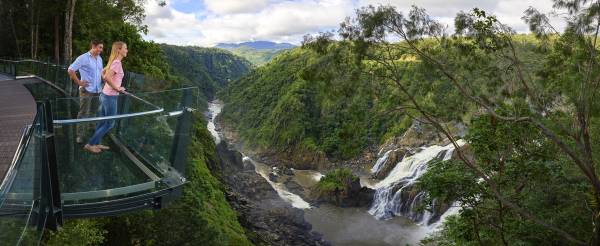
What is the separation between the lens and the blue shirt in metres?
7.92

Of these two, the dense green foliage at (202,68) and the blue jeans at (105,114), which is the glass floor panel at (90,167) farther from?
the dense green foliage at (202,68)

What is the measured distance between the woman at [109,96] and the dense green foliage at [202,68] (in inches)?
3447

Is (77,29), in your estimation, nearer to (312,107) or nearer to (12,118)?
(12,118)

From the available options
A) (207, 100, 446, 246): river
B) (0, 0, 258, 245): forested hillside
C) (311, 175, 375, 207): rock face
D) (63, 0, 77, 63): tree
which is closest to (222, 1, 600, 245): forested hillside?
(0, 0, 258, 245): forested hillside

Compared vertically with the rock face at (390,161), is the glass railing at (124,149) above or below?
above

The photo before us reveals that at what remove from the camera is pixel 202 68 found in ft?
496

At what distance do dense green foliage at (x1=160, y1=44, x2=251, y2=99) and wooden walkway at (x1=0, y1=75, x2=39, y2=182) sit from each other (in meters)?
80.0

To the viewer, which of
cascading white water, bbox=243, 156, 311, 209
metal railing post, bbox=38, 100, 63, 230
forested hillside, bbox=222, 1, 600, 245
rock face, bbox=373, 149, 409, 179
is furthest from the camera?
rock face, bbox=373, 149, 409, 179

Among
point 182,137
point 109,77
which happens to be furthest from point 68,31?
point 182,137

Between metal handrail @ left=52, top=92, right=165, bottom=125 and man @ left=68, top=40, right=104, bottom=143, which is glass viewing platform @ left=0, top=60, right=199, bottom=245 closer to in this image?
metal handrail @ left=52, top=92, right=165, bottom=125

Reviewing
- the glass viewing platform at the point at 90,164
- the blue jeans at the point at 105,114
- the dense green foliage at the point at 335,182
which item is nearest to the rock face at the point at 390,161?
the dense green foliage at the point at 335,182

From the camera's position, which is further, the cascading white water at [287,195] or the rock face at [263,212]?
the cascading white water at [287,195]

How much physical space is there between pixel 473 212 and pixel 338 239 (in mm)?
21031

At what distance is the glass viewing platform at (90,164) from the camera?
5023 millimetres
